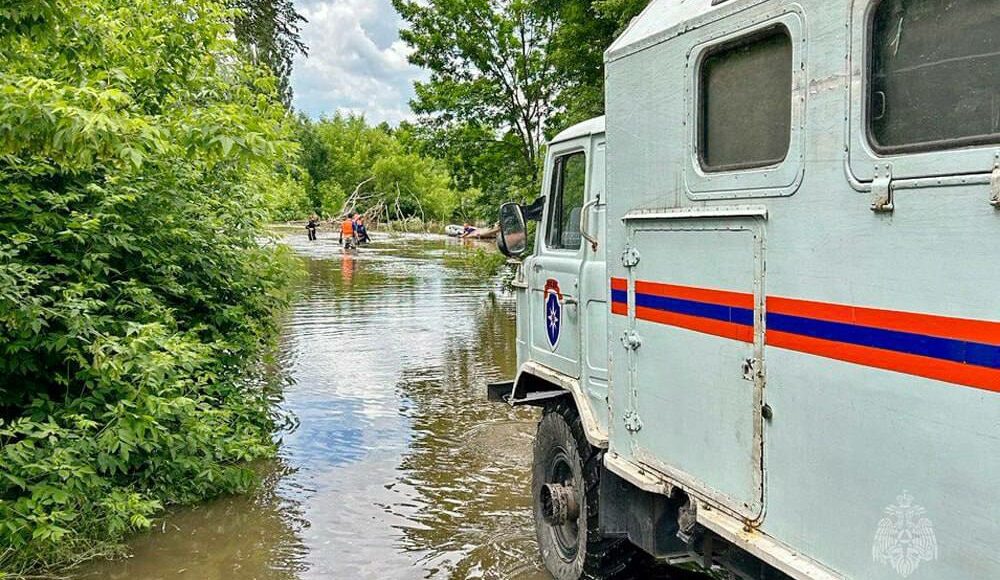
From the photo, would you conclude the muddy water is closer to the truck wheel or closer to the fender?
the truck wheel

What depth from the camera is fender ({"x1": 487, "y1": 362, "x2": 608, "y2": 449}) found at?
4055 millimetres

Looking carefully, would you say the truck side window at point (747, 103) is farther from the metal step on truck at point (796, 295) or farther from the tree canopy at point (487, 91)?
the tree canopy at point (487, 91)

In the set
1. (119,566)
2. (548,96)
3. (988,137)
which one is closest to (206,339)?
(119,566)

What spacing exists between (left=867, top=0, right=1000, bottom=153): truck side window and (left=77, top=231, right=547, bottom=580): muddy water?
3.48 metres

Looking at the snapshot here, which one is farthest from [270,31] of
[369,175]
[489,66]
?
[369,175]

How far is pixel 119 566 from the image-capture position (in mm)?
5012

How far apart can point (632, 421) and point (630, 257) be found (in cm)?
76

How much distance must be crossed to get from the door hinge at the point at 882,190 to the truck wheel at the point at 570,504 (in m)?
2.17

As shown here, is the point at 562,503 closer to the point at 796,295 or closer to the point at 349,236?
the point at 796,295

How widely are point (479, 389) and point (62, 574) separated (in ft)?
18.5

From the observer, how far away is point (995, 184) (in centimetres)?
197

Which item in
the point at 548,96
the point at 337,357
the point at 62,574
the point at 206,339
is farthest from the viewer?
the point at 548,96

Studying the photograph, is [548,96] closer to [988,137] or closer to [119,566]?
[119,566]

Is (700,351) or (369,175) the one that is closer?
(700,351)
